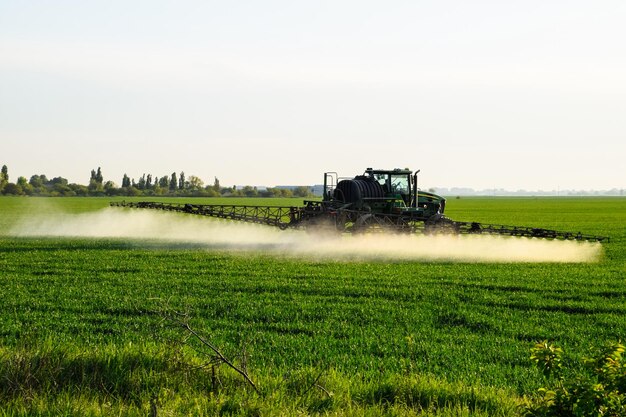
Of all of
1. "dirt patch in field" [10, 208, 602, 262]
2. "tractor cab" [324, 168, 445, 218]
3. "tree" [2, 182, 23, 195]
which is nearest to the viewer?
"dirt patch in field" [10, 208, 602, 262]

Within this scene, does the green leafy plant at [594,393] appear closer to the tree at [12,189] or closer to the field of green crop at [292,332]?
the field of green crop at [292,332]

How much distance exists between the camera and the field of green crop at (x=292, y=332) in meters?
8.65

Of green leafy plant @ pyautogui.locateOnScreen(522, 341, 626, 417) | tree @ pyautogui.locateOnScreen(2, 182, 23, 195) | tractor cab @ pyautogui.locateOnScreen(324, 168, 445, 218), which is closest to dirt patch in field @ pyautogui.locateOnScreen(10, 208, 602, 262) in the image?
tractor cab @ pyautogui.locateOnScreen(324, 168, 445, 218)

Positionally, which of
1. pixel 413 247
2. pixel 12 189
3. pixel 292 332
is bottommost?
pixel 292 332

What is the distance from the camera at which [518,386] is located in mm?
9688

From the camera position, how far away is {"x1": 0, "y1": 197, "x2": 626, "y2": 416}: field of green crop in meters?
8.65

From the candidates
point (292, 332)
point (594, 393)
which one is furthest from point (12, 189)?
point (594, 393)

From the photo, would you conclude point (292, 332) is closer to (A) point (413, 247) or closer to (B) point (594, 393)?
(B) point (594, 393)

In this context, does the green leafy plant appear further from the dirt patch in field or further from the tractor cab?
the tractor cab

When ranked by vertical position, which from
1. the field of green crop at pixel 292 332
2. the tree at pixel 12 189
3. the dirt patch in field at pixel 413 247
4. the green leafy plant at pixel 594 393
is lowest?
the field of green crop at pixel 292 332

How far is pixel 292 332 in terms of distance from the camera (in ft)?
42.9

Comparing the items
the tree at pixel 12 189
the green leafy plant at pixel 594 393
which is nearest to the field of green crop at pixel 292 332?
the green leafy plant at pixel 594 393

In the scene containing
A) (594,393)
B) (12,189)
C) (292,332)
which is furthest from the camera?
(12,189)

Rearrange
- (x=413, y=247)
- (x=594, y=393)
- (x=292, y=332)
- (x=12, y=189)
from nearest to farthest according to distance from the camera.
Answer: (x=594, y=393), (x=292, y=332), (x=413, y=247), (x=12, y=189)
